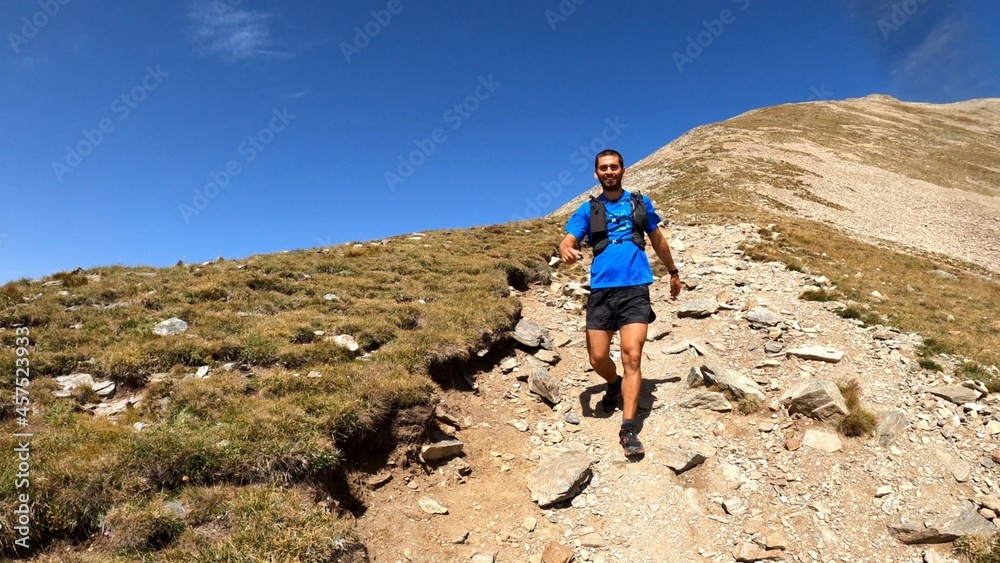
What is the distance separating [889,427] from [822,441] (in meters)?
0.95

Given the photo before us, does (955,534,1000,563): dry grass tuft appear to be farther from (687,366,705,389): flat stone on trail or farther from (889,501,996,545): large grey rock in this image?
(687,366,705,389): flat stone on trail

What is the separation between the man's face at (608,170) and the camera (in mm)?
7191

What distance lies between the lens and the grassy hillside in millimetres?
4660

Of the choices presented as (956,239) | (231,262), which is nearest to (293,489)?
(231,262)

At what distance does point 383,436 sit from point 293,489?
1.51 metres

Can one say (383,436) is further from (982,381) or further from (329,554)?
(982,381)

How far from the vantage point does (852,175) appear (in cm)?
4578

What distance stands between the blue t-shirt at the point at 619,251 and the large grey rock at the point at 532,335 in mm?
3165

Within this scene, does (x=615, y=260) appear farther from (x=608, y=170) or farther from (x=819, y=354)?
(x=819, y=354)

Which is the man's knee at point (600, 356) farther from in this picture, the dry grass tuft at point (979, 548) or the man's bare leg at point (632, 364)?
the dry grass tuft at point (979, 548)

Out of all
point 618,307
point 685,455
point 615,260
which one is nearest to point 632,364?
point 618,307

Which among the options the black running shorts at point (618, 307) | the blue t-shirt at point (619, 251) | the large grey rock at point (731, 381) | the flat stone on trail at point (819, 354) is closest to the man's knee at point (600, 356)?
the black running shorts at point (618, 307)

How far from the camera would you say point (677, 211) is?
25.6m

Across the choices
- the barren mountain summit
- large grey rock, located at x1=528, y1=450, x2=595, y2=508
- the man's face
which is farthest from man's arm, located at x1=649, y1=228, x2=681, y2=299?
the barren mountain summit
